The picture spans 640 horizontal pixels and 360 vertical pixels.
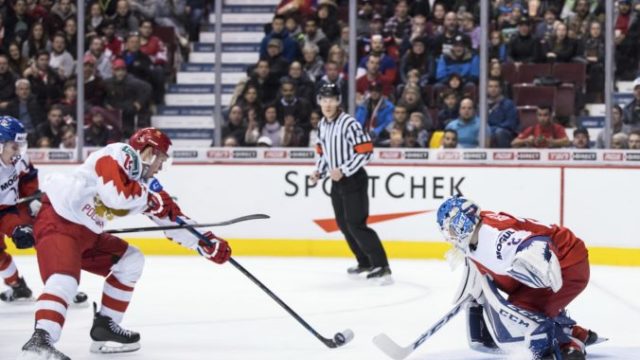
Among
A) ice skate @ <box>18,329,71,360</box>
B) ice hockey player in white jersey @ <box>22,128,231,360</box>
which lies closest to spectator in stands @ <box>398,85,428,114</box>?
ice hockey player in white jersey @ <box>22,128,231,360</box>

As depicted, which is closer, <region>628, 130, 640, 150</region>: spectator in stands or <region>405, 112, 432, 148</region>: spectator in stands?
<region>628, 130, 640, 150</region>: spectator in stands

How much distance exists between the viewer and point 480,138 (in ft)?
27.8

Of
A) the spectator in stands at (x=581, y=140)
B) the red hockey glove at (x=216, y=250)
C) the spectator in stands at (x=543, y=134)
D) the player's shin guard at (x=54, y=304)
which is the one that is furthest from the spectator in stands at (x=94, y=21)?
the player's shin guard at (x=54, y=304)

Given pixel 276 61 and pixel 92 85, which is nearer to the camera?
pixel 92 85

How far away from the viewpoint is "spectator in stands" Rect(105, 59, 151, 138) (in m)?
Answer: 8.90

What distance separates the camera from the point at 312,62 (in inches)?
352

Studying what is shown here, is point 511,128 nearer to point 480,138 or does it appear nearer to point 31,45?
point 480,138

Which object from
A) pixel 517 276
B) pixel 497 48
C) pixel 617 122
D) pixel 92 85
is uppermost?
pixel 497 48

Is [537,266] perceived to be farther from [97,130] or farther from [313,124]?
[97,130]

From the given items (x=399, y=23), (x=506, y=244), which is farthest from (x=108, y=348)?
(x=399, y=23)

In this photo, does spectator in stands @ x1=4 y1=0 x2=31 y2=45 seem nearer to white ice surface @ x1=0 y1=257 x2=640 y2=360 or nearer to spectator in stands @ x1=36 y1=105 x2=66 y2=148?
spectator in stands @ x1=36 y1=105 x2=66 y2=148

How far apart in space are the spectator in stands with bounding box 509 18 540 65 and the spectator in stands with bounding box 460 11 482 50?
1.05 ft

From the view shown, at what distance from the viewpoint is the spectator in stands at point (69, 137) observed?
890cm

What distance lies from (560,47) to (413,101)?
116 cm
